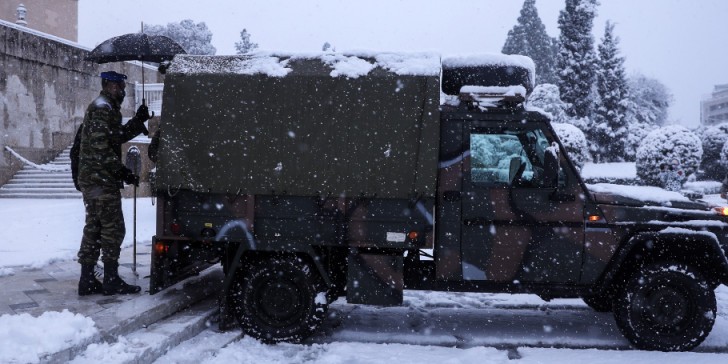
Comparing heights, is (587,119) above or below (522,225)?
above

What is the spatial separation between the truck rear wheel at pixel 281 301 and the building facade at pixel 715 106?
132m

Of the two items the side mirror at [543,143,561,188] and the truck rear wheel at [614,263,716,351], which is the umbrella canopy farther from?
the truck rear wheel at [614,263,716,351]

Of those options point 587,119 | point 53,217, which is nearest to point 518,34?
point 587,119

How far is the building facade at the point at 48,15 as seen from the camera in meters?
26.9

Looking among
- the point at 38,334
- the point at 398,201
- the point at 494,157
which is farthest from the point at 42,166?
the point at 494,157

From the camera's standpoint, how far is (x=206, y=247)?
218 inches

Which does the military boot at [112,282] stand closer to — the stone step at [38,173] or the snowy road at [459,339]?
the snowy road at [459,339]

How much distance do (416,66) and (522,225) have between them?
1.73 meters

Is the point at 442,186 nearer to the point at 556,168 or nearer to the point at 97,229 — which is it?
the point at 556,168

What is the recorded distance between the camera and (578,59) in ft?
132

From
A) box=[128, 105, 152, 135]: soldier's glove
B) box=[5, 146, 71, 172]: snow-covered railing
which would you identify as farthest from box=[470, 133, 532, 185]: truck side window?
box=[5, 146, 71, 172]: snow-covered railing

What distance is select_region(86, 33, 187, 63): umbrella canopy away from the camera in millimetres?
6734

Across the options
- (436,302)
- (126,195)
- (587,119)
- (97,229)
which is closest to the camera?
(97,229)

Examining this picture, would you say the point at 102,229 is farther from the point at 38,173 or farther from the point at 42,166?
the point at 38,173
